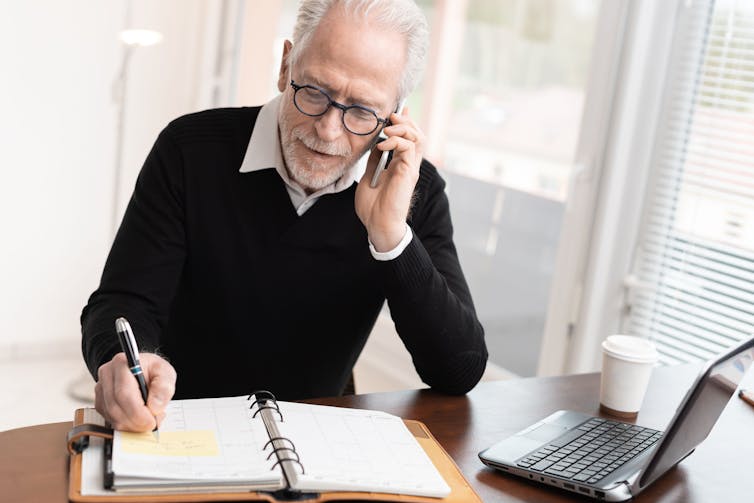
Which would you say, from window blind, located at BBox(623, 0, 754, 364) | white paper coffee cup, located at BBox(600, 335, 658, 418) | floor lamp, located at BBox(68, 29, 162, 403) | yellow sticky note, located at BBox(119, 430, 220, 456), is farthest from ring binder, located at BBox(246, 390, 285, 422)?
floor lamp, located at BBox(68, 29, 162, 403)

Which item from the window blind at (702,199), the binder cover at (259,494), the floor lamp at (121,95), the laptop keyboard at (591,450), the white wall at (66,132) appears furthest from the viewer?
the floor lamp at (121,95)

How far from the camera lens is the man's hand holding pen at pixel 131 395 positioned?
3.67ft

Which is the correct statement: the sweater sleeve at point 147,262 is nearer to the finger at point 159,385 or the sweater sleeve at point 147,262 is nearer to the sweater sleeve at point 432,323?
the finger at point 159,385

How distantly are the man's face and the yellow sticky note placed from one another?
624mm

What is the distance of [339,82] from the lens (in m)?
1.55

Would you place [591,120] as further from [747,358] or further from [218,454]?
[218,454]

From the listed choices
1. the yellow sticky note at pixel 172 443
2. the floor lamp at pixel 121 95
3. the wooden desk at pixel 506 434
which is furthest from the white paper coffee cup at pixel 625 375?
the floor lamp at pixel 121 95

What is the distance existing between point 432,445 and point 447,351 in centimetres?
31

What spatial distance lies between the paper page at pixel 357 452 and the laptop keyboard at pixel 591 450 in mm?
171

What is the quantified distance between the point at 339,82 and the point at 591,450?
2.42 ft

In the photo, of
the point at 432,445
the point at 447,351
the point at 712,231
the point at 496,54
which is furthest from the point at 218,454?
the point at 496,54

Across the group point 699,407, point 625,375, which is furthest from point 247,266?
point 699,407

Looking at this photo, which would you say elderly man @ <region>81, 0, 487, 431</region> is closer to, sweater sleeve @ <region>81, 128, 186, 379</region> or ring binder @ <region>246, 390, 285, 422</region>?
sweater sleeve @ <region>81, 128, 186, 379</region>

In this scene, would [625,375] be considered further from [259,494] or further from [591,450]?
[259,494]
